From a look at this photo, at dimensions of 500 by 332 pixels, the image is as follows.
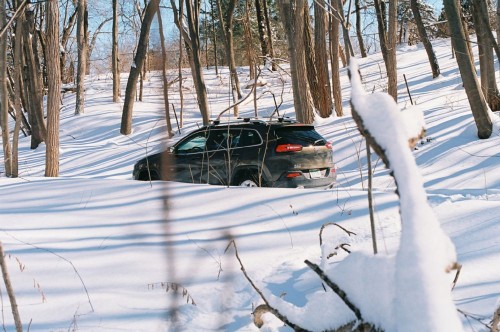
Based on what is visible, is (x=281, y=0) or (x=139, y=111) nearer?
(x=281, y=0)

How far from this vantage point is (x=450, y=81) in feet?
77.9

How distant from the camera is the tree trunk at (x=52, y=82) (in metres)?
11.3

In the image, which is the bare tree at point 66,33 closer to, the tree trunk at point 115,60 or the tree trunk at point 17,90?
the tree trunk at point 115,60

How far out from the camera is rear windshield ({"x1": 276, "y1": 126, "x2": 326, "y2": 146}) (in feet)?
28.0

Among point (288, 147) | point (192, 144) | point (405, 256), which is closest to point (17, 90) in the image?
point (192, 144)

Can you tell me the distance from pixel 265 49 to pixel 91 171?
791 inches

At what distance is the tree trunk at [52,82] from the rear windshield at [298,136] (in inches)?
219

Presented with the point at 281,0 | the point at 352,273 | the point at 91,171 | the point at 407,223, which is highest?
the point at 281,0

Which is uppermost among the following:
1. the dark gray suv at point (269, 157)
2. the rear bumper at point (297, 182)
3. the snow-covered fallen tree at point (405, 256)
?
the snow-covered fallen tree at point (405, 256)

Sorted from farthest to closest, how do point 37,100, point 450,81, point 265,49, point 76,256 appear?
point 265,49
point 450,81
point 37,100
point 76,256

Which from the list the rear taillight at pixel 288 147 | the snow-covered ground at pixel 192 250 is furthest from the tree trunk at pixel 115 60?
the snow-covered ground at pixel 192 250

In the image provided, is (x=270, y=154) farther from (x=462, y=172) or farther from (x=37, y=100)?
(x=37, y=100)

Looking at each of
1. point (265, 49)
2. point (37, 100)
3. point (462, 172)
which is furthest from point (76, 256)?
point (265, 49)

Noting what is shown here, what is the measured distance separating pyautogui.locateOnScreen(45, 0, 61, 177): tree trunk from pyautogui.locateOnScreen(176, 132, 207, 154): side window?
3.60 m
